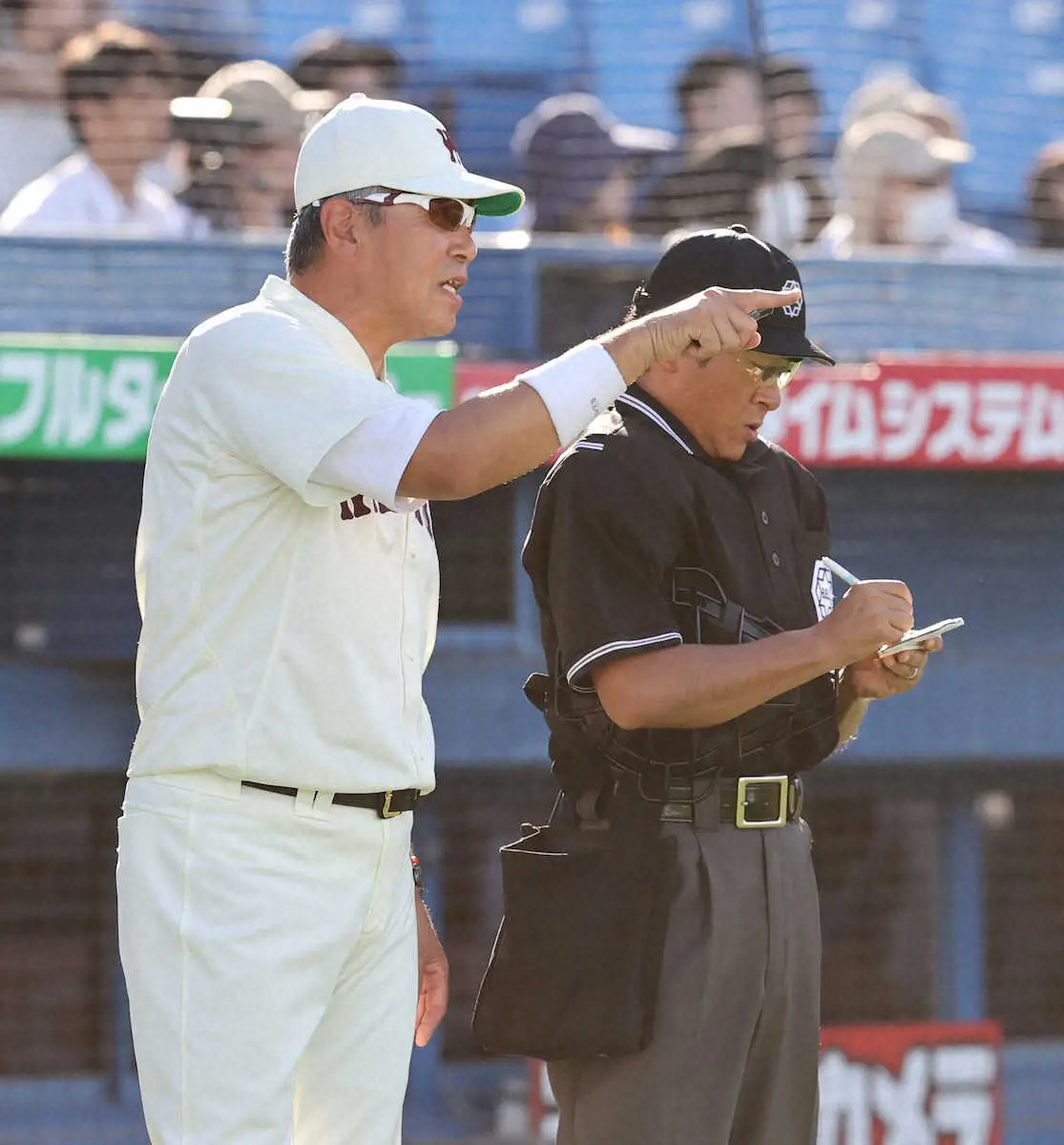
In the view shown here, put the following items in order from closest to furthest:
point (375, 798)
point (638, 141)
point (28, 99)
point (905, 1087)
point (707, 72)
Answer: point (375, 798), point (905, 1087), point (28, 99), point (638, 141), point (707, 72)

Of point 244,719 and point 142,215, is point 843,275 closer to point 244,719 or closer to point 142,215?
point 142,215

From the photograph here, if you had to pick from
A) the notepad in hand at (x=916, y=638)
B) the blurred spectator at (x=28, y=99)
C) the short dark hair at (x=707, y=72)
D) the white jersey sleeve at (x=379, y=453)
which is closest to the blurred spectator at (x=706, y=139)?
the short dark hair at (x=707, y=72)

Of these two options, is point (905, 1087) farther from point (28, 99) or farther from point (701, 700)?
point (28, 99)

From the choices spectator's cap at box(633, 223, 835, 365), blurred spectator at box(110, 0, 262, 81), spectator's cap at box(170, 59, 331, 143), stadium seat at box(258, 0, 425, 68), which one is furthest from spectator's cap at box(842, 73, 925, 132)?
spectator's cap at box(633, 223, 835, 365)

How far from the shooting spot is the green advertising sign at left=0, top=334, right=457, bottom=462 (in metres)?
5.66

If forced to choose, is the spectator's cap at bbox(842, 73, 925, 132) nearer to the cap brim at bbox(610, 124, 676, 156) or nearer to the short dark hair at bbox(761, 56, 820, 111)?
the short dark hair at bbox(761, 56, 820, 111)

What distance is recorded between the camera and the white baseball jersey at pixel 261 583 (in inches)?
101

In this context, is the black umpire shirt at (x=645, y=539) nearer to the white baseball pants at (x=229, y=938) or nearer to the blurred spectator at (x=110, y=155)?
the white baseball pants at (x=229, y=938)

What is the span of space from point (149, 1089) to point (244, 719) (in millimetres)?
486

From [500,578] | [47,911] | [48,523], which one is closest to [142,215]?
[48,523]

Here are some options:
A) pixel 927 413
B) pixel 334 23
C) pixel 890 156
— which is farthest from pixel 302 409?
pixel 334 23

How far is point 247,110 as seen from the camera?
21.6 feet

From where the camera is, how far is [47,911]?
6.22 m

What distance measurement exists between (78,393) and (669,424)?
3.03 m
